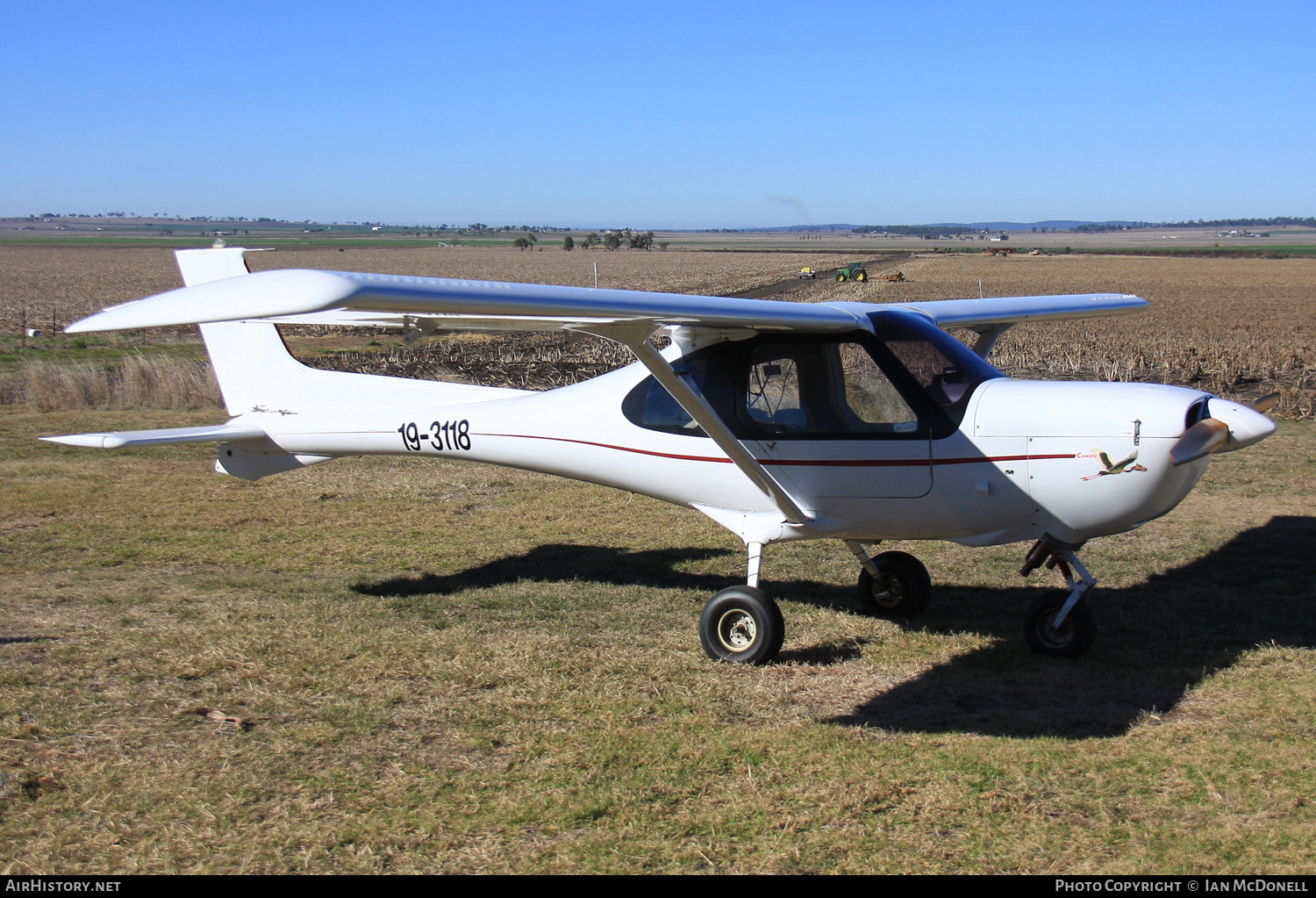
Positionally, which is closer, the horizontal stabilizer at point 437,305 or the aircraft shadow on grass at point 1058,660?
the horizontal stabilizer at point 437,305

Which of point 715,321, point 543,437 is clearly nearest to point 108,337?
point 543,437

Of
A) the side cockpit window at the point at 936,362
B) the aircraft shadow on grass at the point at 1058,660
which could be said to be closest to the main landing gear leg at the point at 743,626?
the aircraft shadow on grass at the point at 1058,660

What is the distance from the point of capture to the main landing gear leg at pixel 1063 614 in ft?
19.6

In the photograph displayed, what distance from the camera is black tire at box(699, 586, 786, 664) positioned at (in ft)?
19.5

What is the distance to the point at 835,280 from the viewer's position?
60.1 meters

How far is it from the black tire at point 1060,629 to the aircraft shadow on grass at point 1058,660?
8 cm

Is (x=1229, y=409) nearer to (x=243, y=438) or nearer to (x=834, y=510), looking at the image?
(x=834, y=510)

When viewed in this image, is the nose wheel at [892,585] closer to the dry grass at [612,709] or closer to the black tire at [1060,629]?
the dry grass at [612,709]

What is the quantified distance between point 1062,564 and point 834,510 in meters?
1.36

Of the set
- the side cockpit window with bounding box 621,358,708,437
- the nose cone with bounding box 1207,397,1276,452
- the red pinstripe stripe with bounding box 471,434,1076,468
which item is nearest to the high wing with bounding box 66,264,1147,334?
the side cockpit window with bounding box 621,358,708,437

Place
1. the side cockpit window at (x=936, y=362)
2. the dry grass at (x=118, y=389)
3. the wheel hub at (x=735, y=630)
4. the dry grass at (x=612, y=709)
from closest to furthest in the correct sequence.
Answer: the dry grass at (x=612, y=709) < the side cockpit window at (x=936, y=362) < the wheel hub at (x=735, y=630) < the dry grass at (x=118, y=389)

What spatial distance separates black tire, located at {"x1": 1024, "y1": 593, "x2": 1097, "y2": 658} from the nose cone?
1.30 metres

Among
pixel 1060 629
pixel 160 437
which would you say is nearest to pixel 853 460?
pixel 1060 629

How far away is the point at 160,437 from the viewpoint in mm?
7168
